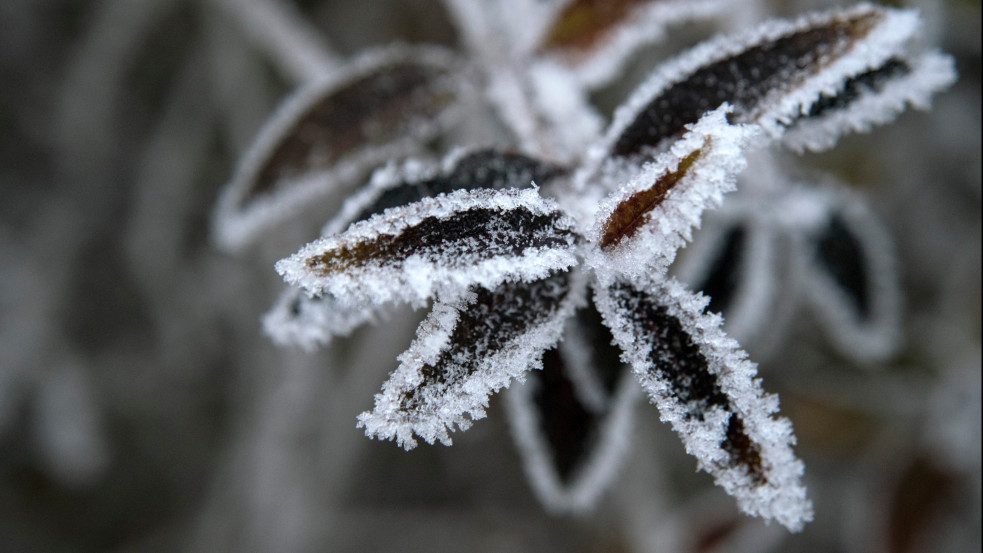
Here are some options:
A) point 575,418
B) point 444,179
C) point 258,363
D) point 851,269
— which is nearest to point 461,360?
point 444,179

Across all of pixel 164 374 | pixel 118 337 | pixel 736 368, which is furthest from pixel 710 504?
pixel 118 337

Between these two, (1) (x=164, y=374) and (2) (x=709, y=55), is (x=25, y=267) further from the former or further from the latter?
(2) (x=709, y=55)

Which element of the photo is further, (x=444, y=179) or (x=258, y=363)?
(x=258, y=363)

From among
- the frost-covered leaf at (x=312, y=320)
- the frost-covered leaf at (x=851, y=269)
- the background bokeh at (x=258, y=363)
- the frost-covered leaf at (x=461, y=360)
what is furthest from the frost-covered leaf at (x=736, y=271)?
the frost-covered leaf at (x=312, y=320)

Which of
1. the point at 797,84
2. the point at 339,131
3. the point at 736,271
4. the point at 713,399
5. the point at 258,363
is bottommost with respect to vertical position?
the point at 713,399

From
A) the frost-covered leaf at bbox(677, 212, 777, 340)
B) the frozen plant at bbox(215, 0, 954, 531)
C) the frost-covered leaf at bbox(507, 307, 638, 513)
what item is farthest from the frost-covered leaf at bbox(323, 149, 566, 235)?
the frost-covered leaf at bbox(677, 212, 777, 340)

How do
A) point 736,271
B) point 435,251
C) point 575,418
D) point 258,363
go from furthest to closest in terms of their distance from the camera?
point 258,363 < point 736,271 < point 575,418 < point 435,251

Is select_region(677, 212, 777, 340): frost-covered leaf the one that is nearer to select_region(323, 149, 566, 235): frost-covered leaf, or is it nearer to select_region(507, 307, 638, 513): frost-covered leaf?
select_region(507, 307, 638, 513): frost-covered leaf

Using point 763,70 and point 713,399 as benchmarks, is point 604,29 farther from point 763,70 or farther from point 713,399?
point 713,399
